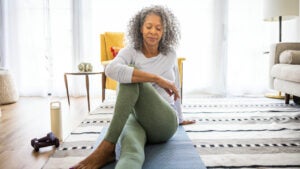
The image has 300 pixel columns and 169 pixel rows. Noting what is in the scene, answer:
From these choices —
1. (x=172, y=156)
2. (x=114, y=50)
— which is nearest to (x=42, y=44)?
(x=114, y=50)

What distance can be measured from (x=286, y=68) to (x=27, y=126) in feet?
7.32

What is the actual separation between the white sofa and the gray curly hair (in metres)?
1.31

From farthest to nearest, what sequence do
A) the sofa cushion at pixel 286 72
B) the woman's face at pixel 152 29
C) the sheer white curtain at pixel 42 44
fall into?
1. the sheer white curtain at pixel 42 44
2. the sofa cushion at pixel 286 72
3. the woman's face at pixel 152 29

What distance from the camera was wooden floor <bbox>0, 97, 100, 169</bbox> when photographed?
4.73 feet

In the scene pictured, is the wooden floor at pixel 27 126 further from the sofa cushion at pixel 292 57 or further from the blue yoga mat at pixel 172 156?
the sofa cushion at pixel 292 57

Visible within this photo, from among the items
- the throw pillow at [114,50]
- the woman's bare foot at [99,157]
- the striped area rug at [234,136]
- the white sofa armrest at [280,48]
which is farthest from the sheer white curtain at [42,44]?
the woman's bare foot at [99,157]

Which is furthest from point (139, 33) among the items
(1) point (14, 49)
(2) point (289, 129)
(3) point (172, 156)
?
(1) point (14, 49)

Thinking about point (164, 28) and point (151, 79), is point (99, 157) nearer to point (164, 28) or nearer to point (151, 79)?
point (151, 79)

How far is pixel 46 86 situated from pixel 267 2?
295cm

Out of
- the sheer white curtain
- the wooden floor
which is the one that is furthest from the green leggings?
the sheer white curtain

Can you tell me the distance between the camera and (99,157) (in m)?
1.18

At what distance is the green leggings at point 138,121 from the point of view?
116cm

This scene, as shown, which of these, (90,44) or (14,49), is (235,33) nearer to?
(90,44)

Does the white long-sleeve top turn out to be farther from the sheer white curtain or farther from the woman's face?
the sheer white curtain
